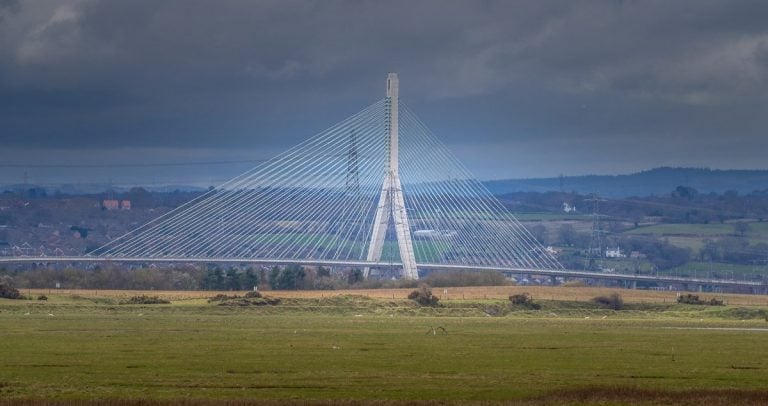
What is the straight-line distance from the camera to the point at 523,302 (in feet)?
223

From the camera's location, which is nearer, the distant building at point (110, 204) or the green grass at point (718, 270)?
the green grass at point (718, 270)

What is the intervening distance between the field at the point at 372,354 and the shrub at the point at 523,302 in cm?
211

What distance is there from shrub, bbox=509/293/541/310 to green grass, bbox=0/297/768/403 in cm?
647

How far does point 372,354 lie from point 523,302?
98.1ft

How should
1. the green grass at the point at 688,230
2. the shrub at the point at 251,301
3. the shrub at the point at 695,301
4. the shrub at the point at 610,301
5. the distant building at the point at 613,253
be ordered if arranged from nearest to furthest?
1. the shrub at the point at 251,301
2. the shrub at the point at 610,301
3. the shrub at the point at 695,301
4. the distant building at the point at 613,253
5. the green grass at the point at 688,230

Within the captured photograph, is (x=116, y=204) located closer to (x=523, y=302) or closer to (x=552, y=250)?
(x=552, y=250)

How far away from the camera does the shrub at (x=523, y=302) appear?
67062mm

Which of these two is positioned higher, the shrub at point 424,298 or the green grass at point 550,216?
the green grass at point 550,216

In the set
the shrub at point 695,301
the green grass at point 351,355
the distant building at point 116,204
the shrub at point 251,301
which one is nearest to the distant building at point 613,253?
the distant building at point 116,204

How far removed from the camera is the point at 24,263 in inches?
4082

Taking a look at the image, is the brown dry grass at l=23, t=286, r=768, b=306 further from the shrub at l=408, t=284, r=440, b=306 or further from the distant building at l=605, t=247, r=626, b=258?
the distant building at l=605, t=247, r=626, b=258

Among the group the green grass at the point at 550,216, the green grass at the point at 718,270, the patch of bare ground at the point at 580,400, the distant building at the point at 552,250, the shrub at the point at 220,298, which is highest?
the green grass at the point at 550,216

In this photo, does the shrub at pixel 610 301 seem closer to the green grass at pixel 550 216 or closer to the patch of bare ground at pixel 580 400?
the patch of bare ground at pixel 580 400

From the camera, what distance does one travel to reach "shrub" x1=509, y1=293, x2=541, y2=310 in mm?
67062
